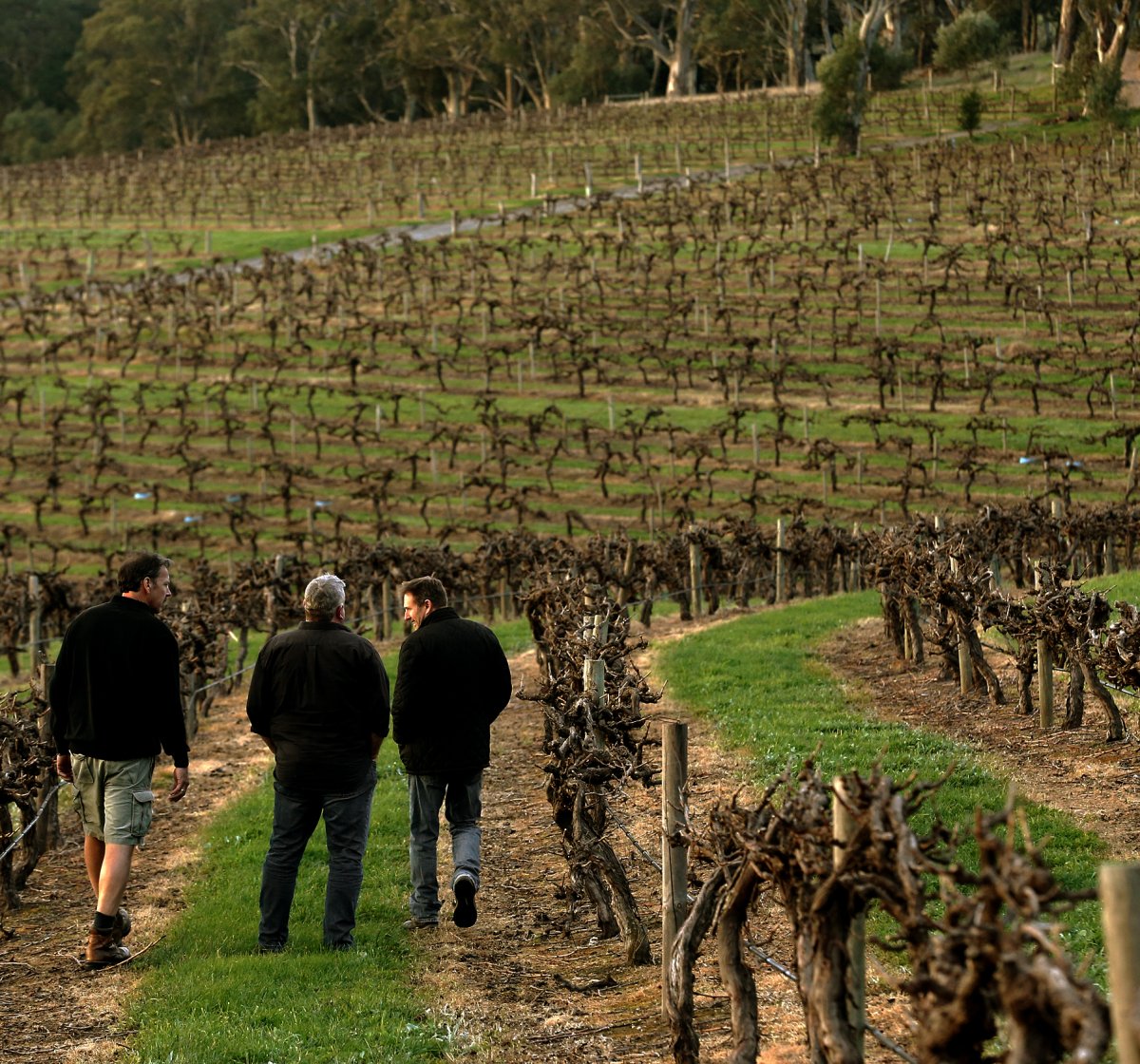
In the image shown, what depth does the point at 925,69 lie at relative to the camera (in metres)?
84.4

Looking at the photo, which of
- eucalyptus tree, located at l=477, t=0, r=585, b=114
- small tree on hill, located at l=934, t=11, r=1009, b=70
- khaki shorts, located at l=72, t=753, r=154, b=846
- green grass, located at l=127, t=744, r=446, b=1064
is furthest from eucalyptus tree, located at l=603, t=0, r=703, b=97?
khaki shorts, located at l=72, t=753, r=154, b=846

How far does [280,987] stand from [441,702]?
1.79m

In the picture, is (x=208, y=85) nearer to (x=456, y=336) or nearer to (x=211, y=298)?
(x=211, y=298)

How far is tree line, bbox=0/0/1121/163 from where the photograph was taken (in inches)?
3292

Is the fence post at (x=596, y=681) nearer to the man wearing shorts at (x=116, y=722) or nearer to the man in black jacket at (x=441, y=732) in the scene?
the man in black jacket at (x=441, y=732)

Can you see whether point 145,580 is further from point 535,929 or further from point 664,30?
point 664,30

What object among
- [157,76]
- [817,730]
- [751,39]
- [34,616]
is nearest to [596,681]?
[817,730]

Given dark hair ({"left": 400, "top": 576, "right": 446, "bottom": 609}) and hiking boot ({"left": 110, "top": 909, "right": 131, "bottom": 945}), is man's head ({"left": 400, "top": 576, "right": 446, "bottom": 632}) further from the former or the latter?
hiking boot ({"left": 110, "top": 909, "right": 131, "bottom": 945})

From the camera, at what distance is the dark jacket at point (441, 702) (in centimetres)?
866

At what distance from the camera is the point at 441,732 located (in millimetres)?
8664

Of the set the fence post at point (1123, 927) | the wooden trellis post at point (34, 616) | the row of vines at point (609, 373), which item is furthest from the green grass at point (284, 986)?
the row of vines at point (609, 373)

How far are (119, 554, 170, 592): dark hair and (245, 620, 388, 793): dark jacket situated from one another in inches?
28.9

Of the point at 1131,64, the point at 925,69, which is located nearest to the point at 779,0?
the point at 925,69

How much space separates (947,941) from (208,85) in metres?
98.9
